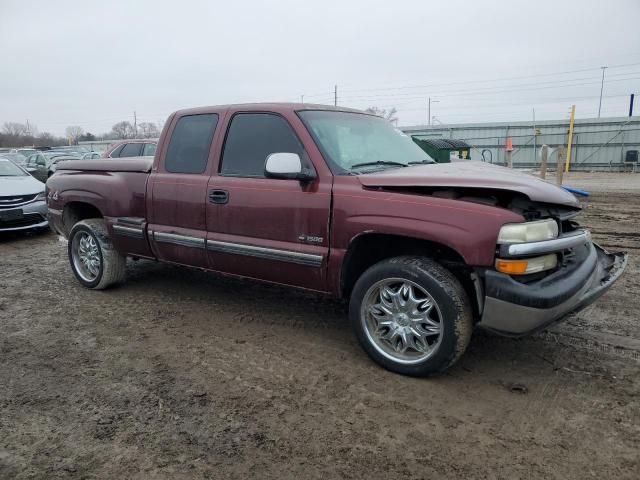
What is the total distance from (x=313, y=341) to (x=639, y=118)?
28560 millimetres

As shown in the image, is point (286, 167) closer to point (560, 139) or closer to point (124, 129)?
point (560, 139)

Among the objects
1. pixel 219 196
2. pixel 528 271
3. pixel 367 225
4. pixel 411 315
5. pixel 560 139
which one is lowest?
pixel 411 315

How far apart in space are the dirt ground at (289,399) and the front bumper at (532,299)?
49 centimetres

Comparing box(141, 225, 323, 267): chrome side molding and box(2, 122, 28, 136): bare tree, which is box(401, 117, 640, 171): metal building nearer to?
box(141, 225, 323, 267): chrome side molding

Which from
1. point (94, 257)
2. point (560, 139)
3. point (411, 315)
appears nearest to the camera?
point (411, 315)

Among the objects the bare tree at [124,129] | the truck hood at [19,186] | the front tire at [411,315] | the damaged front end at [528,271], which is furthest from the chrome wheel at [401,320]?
the bare tree at [124,129]

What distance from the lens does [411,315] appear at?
332cm

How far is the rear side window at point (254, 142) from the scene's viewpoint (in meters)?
3.96

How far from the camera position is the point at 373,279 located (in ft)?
11.1

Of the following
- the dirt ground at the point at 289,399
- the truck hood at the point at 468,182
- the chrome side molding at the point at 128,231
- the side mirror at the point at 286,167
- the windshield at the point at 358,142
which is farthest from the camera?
the chrome side molding at the point at 128,231

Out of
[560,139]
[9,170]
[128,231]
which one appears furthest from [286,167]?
[560,139]

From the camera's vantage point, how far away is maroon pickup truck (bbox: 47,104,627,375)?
3012 millimetres

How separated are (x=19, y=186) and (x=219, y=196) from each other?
6.38 m

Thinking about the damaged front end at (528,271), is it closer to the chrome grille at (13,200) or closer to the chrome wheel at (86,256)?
the chrome wheel at (86,256)
